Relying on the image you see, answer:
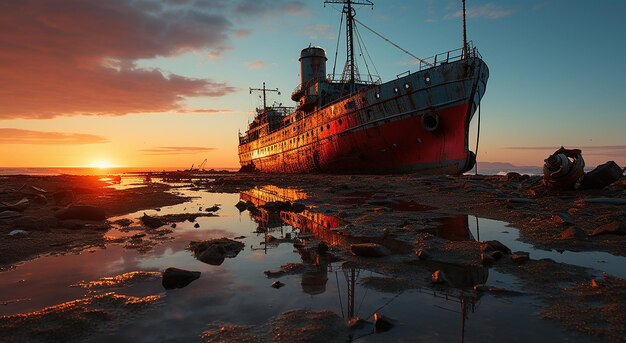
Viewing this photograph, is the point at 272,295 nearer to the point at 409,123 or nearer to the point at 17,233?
the point at 17,233

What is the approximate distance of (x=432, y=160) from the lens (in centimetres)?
2258

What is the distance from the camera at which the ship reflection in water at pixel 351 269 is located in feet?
10.4

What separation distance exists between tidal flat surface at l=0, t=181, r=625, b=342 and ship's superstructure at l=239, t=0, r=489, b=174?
16.8 metres

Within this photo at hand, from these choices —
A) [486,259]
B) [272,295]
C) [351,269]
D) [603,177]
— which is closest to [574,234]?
[486,259]

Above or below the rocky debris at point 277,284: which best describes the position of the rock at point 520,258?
above

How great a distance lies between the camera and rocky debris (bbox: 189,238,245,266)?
5090 millimetres

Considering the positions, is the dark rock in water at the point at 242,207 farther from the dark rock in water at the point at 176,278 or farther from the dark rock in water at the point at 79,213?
the dark rock in water at the point at 176,278

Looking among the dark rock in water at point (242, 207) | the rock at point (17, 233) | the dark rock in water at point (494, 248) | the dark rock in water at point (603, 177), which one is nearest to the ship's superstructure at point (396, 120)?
the dark rock in water at point (603, 177)

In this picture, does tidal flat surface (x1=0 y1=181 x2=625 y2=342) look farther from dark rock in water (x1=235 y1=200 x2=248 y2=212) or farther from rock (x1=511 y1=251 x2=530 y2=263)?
dark rock in water (x1=235 y1=200 x2=248 y2=212)

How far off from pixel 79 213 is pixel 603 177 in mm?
15007

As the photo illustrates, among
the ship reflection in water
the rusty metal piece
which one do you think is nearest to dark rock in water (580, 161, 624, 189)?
the rusty metal piece

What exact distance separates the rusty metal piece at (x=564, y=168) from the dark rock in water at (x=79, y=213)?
42.9 ft

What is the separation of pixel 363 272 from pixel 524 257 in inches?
81.7

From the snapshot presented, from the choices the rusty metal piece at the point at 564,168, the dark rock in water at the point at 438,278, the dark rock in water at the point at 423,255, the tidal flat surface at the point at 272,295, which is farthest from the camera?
the rusty metal piece at the point at 564,168
